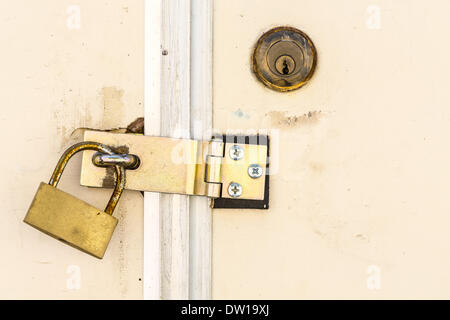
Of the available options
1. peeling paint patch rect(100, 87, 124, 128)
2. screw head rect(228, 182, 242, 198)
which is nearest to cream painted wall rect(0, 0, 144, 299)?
peeling paint patch rect(100, 87, 124, 128)

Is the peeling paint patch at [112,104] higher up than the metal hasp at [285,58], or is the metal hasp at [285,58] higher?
the metal hasp at [285,58]

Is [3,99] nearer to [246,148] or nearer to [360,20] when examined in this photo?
[246,148]

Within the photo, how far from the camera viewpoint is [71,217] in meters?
0.49

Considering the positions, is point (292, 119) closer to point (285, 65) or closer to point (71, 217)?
point (285, 65)

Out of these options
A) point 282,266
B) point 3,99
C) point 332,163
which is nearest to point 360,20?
point 332,163

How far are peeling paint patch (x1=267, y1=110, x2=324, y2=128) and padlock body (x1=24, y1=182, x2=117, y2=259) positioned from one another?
0.24 metres

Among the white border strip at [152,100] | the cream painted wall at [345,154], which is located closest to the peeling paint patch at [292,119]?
the cream painted wall at [345,154]

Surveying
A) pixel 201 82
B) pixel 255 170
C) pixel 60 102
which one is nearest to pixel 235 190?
pixel 255 170

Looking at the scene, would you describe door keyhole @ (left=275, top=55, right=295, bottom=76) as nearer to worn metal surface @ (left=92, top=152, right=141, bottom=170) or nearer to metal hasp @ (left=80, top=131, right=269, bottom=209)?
metal hasp @ (left=80, top=131, right=269, bottom=209)

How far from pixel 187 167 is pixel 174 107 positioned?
83 mm

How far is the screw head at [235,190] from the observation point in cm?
55

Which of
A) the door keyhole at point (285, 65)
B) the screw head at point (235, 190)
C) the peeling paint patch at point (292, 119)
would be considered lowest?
the screw head at point (235, 190)

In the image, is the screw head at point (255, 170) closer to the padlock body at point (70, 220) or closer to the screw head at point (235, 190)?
the screw head at point (235, 190)

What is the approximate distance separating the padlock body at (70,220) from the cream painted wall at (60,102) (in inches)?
2.2
